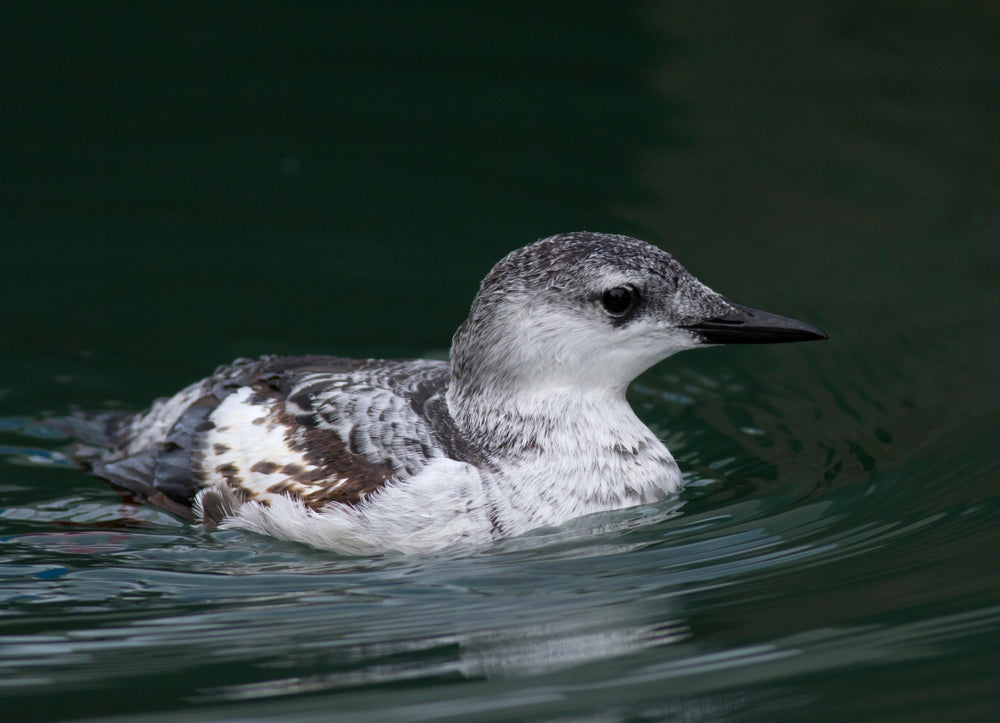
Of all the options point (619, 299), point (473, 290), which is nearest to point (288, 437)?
point (619, 299)

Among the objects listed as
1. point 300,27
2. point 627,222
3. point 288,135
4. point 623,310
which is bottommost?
point 623,310

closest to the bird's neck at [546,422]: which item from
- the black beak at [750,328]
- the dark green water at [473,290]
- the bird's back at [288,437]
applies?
the bird's back at [288,437]

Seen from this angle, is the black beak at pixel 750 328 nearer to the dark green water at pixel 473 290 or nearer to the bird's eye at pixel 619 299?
the bird's eye at pixel 619 299

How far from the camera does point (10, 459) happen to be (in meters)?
6.51

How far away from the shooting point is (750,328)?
5488mm

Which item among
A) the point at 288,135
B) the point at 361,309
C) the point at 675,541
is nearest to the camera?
the point at 675,541

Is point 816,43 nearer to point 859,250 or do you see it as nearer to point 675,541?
point 859,250

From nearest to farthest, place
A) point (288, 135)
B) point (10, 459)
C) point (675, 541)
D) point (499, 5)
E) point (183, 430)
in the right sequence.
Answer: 1. point (675, 541)
2. point (183, 430)
3. point (10, 459)
4. point (288, 135)
5. point (499, 5)

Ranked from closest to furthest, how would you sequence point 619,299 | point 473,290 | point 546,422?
point 619,299 < point 546,422 < point 473,290

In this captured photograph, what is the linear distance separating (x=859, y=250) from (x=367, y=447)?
12.9 ft

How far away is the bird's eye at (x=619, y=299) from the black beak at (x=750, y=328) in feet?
0.87

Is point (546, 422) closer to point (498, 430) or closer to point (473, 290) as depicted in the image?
point (498, 430)

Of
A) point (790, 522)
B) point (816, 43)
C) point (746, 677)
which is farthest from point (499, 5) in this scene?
point (746, 677)

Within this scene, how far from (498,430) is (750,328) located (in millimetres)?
1117
